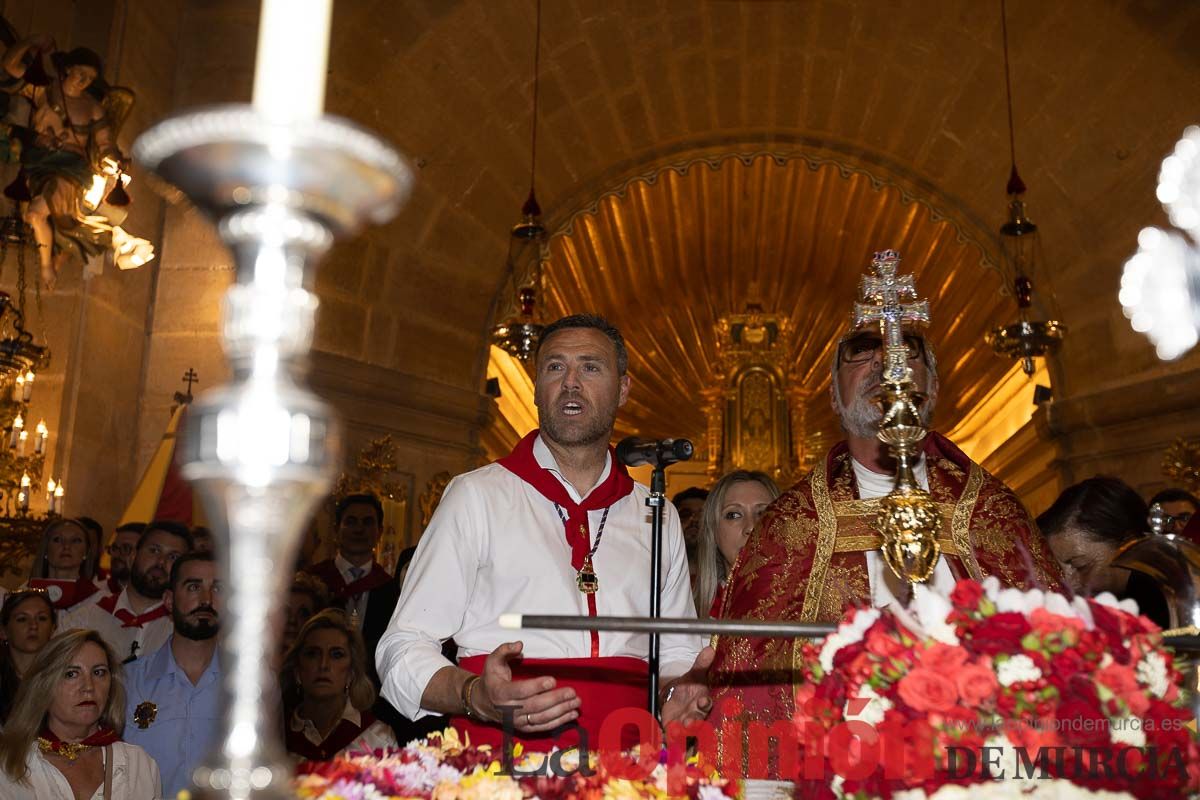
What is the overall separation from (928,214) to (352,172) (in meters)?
10.4

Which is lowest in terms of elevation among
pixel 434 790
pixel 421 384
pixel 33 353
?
pixel 434 790

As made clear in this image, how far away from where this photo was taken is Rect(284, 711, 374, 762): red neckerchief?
4.81 m

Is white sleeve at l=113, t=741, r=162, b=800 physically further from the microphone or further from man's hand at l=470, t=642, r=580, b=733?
man's hand at l=470, t=642, r=580, b=733

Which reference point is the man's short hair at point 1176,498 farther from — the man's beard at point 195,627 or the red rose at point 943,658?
the red rose at point 943,658

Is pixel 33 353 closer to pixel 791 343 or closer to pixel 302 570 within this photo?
pixel 302 570

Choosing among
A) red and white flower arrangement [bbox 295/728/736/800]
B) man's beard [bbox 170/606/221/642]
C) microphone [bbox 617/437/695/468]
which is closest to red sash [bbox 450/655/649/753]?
microphone [bbox 617/437/695/468]

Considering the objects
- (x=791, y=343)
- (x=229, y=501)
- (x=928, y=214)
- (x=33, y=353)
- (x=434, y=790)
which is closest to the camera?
(x=229, y=501)

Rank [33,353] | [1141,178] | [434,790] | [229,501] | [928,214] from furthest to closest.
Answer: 1. [928,214]
2. [1141,178]
3. [33,353]
4. [434,790]
5. [229,501]

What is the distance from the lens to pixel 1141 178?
29.2 feet

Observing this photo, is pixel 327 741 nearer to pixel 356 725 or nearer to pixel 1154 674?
pixel 356 725

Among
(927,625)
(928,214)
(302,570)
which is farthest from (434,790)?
(928,214)

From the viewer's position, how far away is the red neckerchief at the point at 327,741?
4.81m

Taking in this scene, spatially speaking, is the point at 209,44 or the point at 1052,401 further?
the point at 1052,401

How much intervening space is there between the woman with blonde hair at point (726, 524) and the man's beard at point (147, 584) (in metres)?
2.83
